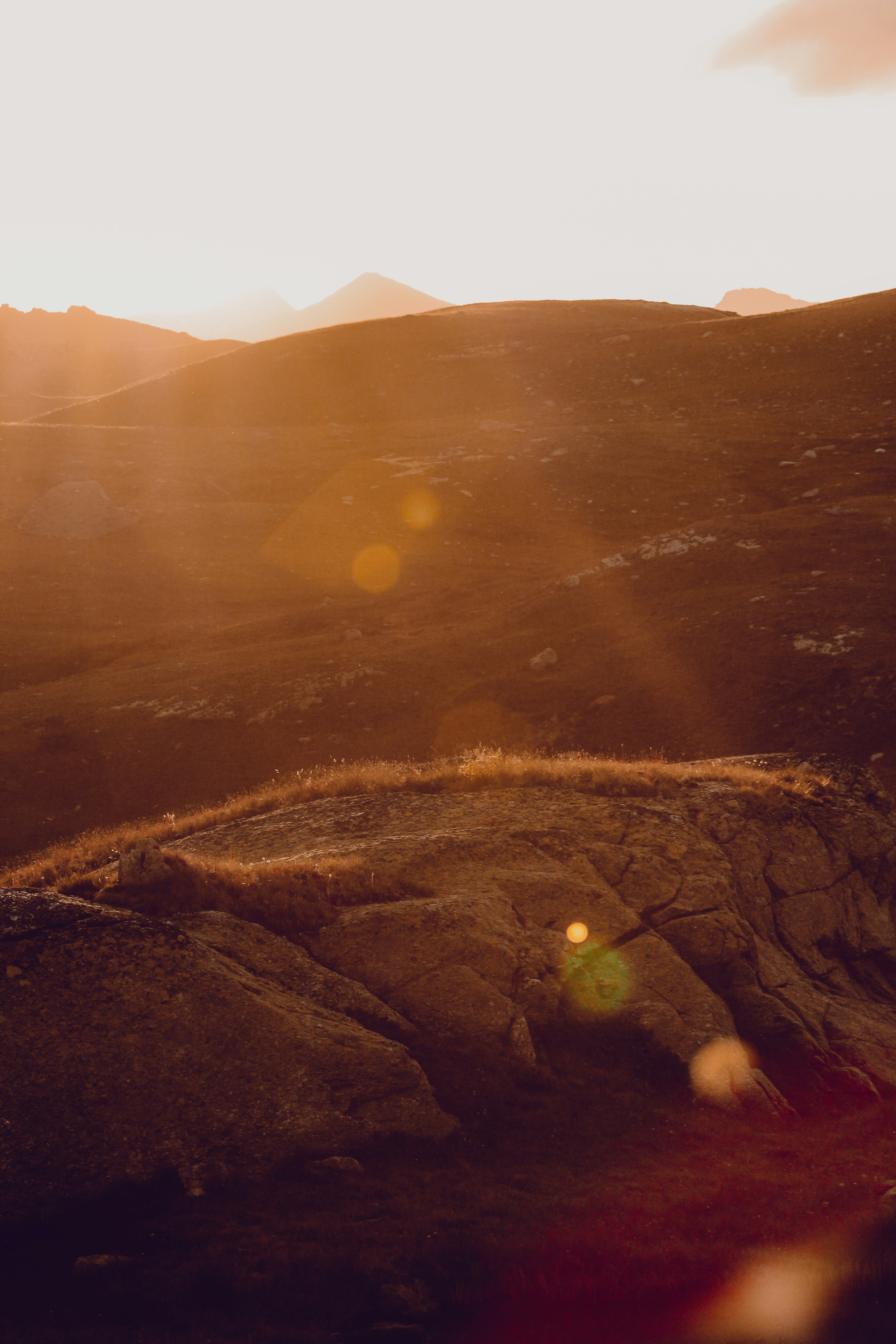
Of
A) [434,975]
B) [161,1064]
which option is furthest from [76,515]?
[161,1064]

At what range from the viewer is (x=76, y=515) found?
185ft

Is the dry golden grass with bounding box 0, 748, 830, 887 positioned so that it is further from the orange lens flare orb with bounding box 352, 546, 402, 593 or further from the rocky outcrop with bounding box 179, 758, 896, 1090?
the orange lens flare orb with bounding box 352, 546, 402, 593

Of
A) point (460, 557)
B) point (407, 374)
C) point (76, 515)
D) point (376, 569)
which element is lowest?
point (376, 569)

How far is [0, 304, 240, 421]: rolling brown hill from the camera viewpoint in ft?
449

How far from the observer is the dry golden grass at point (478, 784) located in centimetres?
1691

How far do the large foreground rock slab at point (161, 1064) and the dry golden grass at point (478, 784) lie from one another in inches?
202

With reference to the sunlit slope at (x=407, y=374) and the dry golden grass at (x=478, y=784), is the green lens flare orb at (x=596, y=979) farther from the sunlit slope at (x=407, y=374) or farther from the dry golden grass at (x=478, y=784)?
the sunlit slope at (x=407, y=374)

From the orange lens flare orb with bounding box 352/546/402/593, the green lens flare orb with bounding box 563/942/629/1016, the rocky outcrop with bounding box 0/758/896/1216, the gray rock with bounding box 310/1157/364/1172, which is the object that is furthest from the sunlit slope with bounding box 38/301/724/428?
the gray rock with bounding box 310/1157/364/1172

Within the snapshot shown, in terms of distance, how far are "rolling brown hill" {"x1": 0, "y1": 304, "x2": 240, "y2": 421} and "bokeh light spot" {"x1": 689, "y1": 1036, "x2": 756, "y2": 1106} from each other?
126806mm

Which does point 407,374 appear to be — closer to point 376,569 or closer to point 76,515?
point 76,515

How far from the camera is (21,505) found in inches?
2318

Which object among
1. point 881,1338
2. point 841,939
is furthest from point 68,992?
point 841,939

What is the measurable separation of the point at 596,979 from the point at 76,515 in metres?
52.3

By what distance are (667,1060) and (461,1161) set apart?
10.9ft
